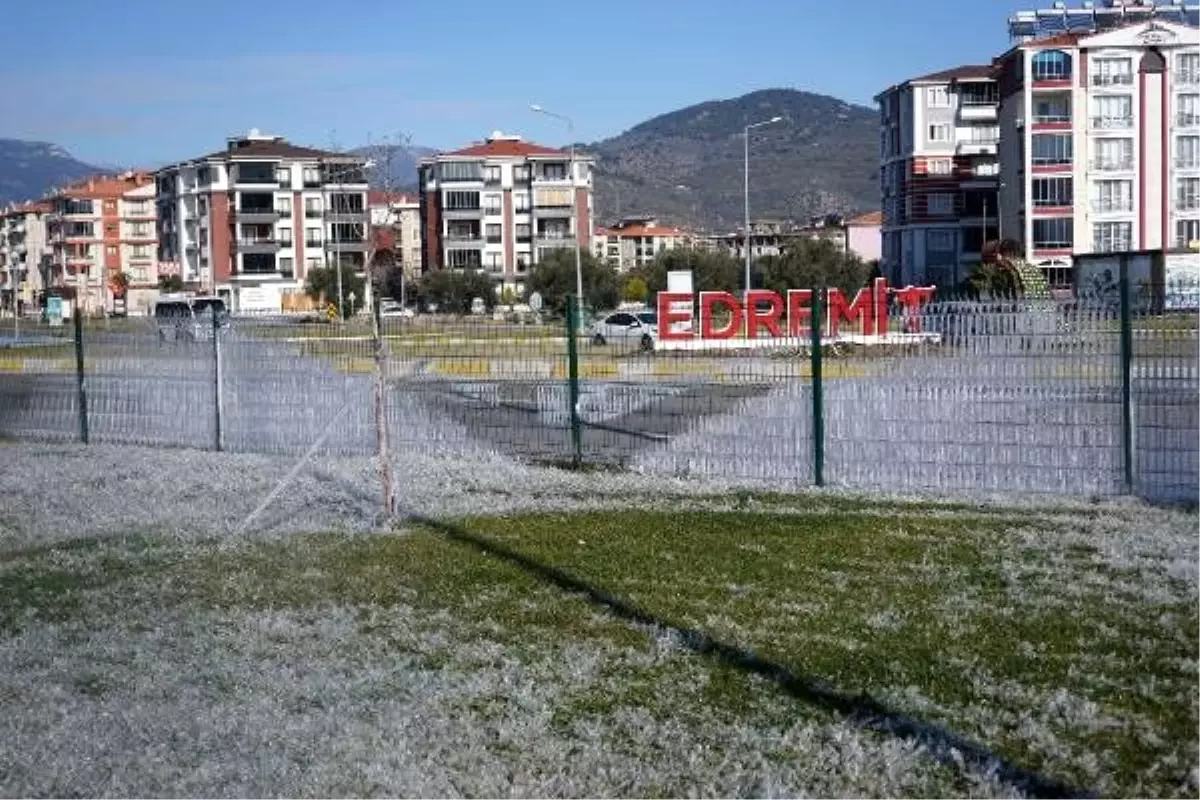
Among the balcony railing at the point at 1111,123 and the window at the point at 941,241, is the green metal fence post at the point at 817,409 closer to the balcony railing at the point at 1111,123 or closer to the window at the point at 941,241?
the balcony railing at the point at 1111,123

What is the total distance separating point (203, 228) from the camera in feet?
337

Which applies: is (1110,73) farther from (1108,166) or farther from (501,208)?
(501,208)

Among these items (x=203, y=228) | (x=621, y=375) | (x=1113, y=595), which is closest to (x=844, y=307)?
(x=621, y=375)

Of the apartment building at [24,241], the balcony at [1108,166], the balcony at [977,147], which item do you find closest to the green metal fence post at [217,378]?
the balcony at [1108,166]

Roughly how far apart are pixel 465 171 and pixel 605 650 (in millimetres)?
99660

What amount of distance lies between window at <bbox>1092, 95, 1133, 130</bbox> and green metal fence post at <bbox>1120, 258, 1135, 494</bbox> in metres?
65.5

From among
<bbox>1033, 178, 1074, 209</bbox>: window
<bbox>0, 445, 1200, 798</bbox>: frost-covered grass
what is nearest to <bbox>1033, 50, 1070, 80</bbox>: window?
<bbox>1033, 178, 1074, 209</bbox>: window

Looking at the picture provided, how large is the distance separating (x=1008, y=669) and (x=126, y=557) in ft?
20.7

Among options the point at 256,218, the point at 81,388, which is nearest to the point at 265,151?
the point at 256,218

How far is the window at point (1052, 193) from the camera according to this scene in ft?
241

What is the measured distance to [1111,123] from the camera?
73.8 meters

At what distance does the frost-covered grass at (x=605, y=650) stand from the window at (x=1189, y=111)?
67.2 metres

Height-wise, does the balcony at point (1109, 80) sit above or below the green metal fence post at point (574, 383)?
above

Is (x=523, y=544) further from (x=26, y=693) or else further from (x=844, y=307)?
(x=844, y=307)
